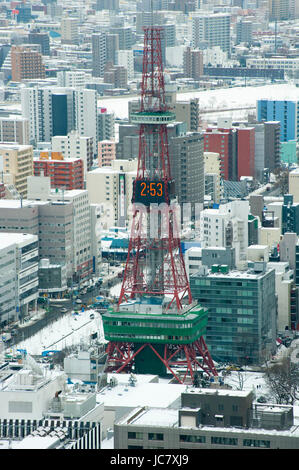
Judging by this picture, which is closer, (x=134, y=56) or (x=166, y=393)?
(x=166, y=393)

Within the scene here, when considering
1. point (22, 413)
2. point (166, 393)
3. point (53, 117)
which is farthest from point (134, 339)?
point (53, 117)

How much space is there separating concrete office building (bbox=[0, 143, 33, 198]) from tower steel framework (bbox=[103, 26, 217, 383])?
2236 cm

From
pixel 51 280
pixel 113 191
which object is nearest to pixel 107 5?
pixel 113 191

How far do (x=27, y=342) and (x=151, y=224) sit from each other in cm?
562

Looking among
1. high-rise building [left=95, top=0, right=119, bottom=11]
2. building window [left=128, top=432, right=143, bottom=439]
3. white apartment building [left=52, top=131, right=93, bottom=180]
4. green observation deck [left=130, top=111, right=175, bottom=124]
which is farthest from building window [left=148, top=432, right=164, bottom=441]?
high-rise building [left=95, top=0, right=119, bottom=11]

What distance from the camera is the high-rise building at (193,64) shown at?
4949 inches

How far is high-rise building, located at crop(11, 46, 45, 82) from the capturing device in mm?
116438

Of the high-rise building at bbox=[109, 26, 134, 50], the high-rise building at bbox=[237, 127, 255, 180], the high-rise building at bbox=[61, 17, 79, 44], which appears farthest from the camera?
the high-rise building at bbox=[61, 17, 79, 44]

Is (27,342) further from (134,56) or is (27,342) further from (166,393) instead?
(134,56)

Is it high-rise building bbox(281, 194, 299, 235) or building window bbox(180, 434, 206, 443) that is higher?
building window bbox(180, 434, 206, 443)

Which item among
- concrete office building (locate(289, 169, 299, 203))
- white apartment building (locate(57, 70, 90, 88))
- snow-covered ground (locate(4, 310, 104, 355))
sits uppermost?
white apartment building (locate(57, 70, 90, 88))

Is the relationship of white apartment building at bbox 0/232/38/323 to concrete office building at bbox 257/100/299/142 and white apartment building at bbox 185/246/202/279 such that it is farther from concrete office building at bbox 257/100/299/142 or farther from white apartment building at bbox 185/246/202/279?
concrete office building at bbox 257/100/299/142

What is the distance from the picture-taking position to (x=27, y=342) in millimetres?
44875
